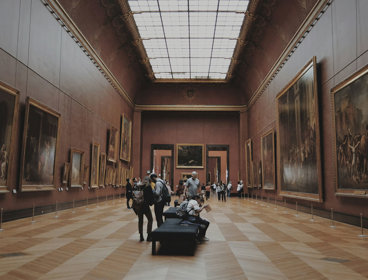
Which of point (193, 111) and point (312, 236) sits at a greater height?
point (193, 111)

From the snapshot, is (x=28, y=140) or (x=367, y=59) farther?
(x=28, y=140)

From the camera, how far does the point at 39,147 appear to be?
469 inches

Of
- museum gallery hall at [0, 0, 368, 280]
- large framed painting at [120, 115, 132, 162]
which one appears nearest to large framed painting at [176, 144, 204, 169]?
museum gallery hall at [0, 0, 368, 280]

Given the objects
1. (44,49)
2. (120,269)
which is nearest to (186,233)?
(120,269)

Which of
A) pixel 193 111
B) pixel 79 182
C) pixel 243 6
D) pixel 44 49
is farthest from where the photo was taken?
pixel 193 111

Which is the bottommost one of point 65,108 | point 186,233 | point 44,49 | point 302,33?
point 186,233

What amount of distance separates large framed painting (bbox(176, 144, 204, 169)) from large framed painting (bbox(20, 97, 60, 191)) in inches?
721

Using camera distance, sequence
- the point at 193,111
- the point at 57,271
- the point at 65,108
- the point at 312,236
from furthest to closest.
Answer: the point at 193,111, the point at 65,108, the point at 312,236, the point at 57,271

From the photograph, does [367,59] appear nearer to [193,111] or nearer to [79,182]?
[79,182]

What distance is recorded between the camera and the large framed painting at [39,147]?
11.0 meters

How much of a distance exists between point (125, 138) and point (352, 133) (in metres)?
19.0

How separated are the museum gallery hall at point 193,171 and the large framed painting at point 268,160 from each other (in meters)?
0.08

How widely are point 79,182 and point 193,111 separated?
1655cm

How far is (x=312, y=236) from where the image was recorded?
321 inches
